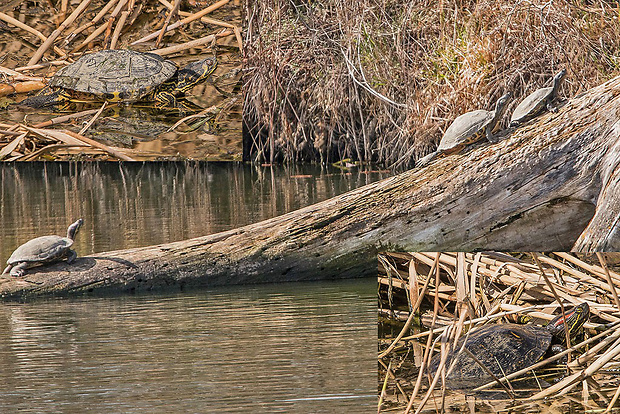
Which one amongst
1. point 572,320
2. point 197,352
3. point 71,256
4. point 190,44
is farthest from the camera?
point 190,44

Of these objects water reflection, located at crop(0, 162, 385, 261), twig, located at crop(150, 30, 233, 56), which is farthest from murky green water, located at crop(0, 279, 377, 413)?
twig, located at crop(150, 30, 233, 56)

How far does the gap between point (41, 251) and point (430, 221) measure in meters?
1.53

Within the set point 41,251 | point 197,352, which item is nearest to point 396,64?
point 41,251

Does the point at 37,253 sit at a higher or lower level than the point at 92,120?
lower

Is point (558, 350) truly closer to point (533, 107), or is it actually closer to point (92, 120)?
point (533, 107)

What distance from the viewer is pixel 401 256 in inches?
70.2

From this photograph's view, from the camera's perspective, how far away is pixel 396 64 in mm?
6781

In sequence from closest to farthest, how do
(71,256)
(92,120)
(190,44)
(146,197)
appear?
(71,256) < (146,197) < (92,120) < (190,44)

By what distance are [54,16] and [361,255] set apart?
Answer: 5746 mm

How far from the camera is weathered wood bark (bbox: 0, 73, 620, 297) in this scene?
3270 mm

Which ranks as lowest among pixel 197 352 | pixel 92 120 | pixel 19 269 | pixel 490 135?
pixel 197 352

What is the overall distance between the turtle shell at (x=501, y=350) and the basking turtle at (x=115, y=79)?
6.27m

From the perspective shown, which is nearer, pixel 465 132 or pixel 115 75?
pixel 465 132

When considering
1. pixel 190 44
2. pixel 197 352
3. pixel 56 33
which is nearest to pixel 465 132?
pixel 197 352
